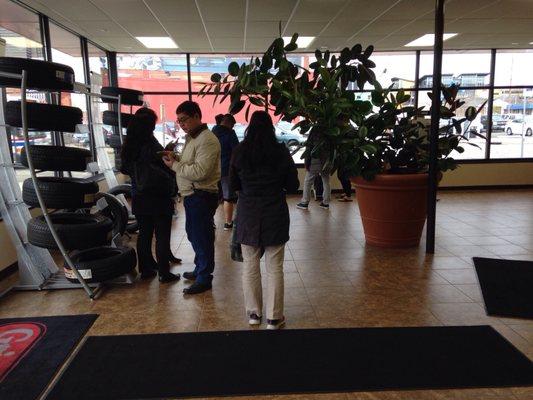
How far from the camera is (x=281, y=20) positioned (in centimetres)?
569

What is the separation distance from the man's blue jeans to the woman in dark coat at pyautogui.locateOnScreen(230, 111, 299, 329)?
24.3 inches

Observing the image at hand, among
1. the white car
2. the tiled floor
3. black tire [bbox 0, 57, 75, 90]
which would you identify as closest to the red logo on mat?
the tiled floor

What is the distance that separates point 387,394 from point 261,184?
1346 mm

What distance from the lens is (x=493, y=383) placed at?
7.15 ft

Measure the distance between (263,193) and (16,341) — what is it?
1855 mm

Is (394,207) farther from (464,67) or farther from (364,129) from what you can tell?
(464,67)

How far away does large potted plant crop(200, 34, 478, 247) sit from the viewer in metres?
4.40

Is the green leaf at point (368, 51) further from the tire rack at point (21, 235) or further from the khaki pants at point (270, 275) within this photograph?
the tire rack at point (21, 235)

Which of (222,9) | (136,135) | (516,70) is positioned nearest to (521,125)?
(516,70)

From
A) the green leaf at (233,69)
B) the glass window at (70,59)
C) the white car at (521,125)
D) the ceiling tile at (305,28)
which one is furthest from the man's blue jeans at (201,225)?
the white car at (521,125)

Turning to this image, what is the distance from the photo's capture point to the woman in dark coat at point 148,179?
346 centimetres

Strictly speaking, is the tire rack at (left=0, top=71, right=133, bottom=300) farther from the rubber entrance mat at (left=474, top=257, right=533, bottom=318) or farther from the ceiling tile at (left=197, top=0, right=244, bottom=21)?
the rubber entrance mat at (left=474, top=257, right=533, bottom=318)

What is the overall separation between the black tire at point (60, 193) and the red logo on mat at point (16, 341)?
0.96 metres

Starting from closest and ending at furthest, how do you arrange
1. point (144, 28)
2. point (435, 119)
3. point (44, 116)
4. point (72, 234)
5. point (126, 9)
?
point (44, 116) → point (72, 234) → point (435, 119) → point (126, 9) → point (144, 28)
